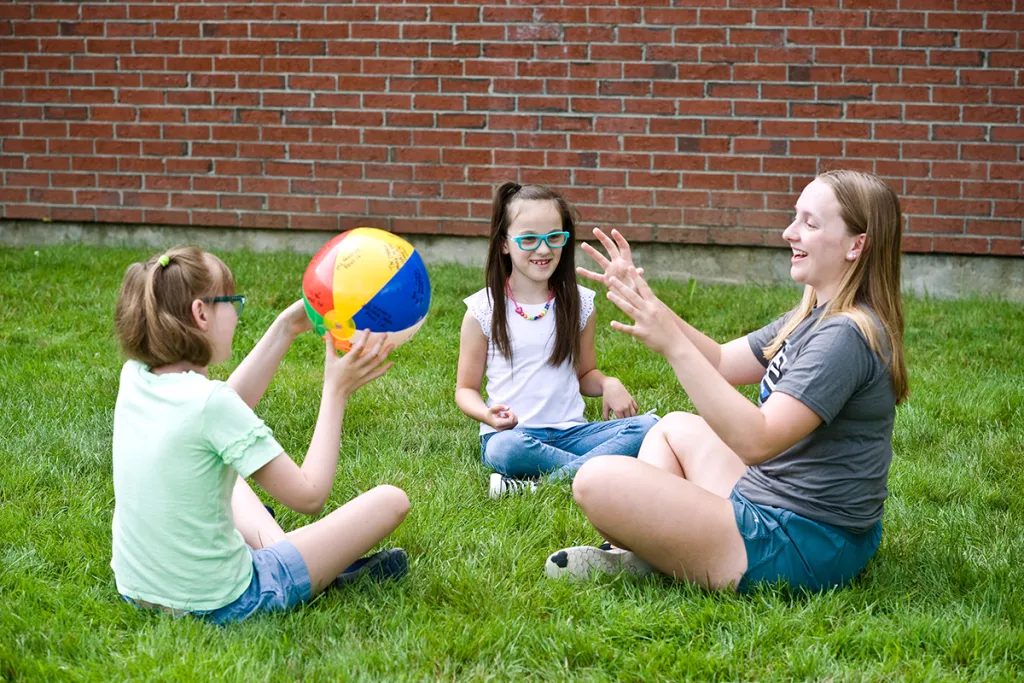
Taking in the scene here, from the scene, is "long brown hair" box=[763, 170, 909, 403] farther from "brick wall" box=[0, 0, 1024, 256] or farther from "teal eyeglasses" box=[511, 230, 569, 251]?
"brick wall" box=[0, 0, 1024, 256]

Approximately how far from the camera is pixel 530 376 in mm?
4152

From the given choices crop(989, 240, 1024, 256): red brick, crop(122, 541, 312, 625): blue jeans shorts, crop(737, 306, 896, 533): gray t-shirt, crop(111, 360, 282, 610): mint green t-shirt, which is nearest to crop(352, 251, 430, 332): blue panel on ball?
crop(111, 360, 282, 610): mint green t-shirt

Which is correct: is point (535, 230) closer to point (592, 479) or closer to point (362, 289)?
point (362, 289)

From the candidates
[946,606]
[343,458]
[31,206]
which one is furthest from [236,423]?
[31,206]

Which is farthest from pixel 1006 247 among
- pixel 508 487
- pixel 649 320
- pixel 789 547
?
pixel 649 320

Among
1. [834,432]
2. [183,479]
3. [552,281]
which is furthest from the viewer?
[552,281]

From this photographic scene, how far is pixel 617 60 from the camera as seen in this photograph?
24.0 feet

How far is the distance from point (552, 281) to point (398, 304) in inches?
55.3

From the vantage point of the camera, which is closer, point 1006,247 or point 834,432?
point 834,432

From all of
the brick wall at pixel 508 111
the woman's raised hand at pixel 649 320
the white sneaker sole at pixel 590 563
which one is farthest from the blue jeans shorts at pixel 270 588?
the brick wall at pixel 508 111

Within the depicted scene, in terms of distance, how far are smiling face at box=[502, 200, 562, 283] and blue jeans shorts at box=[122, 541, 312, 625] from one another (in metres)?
1.64

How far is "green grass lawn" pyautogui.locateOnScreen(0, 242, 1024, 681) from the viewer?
2.58 m

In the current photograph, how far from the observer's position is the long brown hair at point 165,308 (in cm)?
260

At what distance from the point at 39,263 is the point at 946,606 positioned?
640 centimetres
